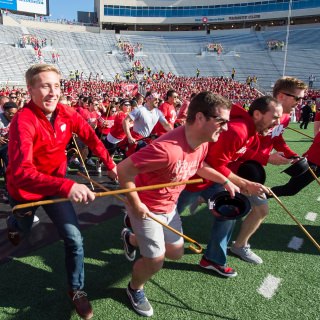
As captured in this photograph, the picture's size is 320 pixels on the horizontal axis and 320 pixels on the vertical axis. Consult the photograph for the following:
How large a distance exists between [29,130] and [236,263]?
8.52 feet

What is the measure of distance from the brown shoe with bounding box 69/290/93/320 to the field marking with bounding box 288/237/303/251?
261cm

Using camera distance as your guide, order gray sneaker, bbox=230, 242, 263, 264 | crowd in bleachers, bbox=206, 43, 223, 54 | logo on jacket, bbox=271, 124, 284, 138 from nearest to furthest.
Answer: gray sneaker, bbox=230, 242, 263, 264, logo on jacket, bbox=271, 124, 284, 138, crowd in bleachers, bbox=206, 43, 223, 54

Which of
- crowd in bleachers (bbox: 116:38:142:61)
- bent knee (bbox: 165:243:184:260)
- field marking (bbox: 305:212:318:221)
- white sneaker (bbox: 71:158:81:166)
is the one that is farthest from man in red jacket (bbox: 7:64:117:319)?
crowd in bleachers (bbox: 116:38:142:61)

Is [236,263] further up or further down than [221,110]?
further down

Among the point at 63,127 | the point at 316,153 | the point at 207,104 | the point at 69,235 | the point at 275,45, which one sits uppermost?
the point at 275,45

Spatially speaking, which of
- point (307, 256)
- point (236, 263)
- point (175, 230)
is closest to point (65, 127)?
point (175, 230)

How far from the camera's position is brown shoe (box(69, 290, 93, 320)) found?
264cm

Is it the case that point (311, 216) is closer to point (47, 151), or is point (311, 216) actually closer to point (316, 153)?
point (316, 153)

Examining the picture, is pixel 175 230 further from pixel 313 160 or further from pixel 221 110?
pixel 313 160

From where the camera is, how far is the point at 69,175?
7.25 meters

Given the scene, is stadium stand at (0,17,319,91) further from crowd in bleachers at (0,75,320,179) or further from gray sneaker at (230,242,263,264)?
gray sneaker at (230,242,263,264)

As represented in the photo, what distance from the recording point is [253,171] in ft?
10.5

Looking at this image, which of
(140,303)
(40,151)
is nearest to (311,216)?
(140,303)

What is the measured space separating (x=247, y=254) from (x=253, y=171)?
1082 mm
